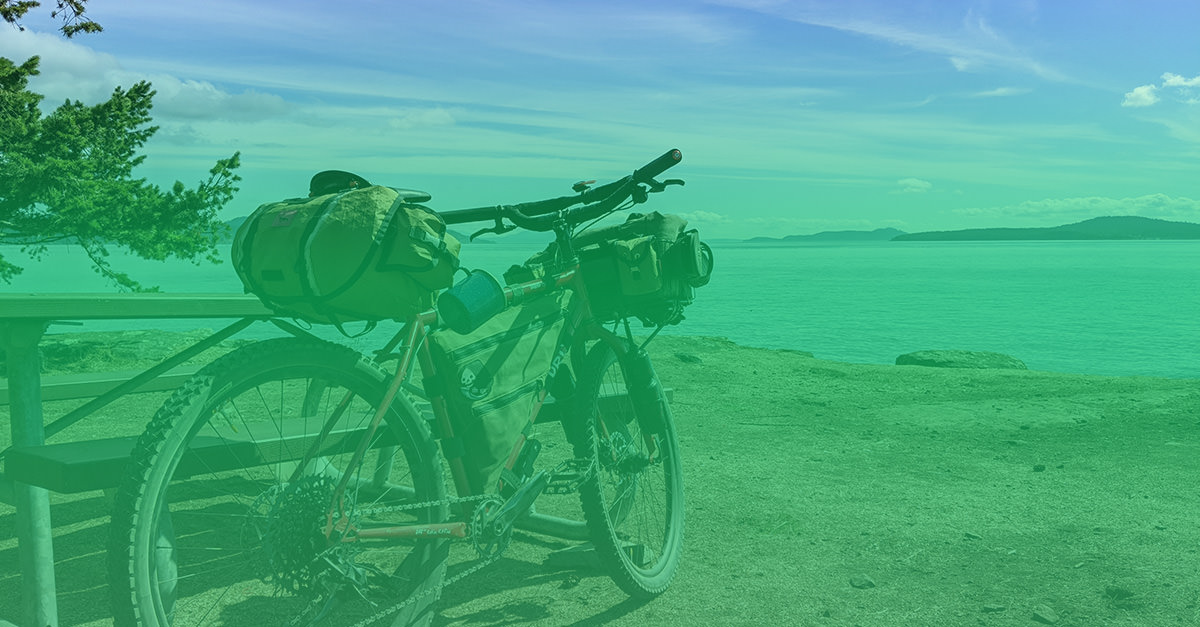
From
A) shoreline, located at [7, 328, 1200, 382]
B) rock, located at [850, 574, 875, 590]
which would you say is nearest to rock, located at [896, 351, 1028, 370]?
shoreline, located at [7, 328, 1200, 382]

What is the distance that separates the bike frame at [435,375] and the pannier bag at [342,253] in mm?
168

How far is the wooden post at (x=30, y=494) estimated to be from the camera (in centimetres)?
312

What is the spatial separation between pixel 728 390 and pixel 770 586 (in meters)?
5.06

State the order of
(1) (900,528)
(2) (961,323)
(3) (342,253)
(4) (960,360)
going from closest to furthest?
(3) (342,253) < (1) (900,528) < (4) (960,360) < (2) (961,323)

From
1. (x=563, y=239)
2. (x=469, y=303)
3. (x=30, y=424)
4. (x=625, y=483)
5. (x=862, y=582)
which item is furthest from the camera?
(x=625, y=483)

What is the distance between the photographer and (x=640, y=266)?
149 inches

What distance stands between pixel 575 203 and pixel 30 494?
2013 mm

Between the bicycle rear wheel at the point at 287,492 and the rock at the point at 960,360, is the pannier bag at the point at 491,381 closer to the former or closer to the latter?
the bicycle rear wheel at the point at 287,492

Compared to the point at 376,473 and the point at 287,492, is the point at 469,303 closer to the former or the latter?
the point at 287,492

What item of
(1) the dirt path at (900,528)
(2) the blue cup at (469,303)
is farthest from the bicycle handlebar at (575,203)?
(1) the dirt path at (900,528)

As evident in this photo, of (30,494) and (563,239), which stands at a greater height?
(563,239)

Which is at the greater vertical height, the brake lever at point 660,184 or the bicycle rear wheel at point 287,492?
the brake lever at point 660,184

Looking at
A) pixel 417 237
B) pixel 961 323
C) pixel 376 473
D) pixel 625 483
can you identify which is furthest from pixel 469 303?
pixel 961 323

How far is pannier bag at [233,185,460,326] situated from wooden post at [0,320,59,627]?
3.17 feet
